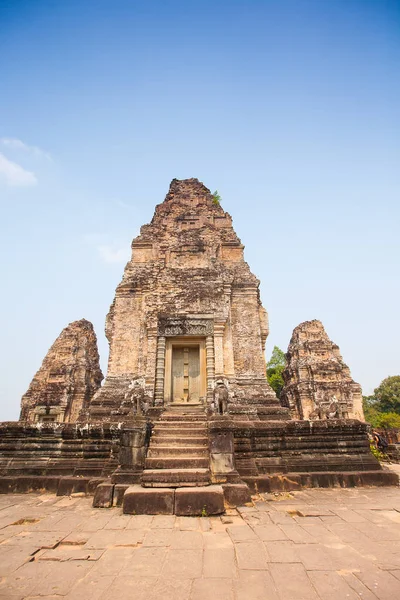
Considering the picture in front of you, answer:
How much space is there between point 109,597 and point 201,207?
13.3m

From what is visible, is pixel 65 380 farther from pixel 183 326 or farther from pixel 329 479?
pixel 329 479

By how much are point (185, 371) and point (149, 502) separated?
5.79 meters

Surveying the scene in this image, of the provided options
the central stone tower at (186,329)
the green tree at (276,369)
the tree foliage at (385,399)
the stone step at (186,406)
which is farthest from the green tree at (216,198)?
the tree foliage at (385,399)

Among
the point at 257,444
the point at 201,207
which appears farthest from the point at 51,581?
the point at 201,207

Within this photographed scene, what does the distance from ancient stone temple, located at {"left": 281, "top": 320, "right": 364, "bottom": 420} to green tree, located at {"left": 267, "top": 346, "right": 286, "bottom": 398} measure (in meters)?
12.3

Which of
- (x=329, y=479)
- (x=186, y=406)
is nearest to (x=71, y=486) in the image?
(x=186, y=406)

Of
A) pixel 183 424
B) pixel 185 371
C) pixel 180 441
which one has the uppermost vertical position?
pixel 185 371

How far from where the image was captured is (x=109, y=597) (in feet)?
9.05

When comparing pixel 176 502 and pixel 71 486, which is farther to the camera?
pixel 71 486

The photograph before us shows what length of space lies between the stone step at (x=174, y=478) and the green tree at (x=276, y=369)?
3229cm

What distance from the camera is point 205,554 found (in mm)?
3574

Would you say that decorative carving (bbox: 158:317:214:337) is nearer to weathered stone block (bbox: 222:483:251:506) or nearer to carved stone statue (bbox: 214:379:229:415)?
carved stone statue (bbox: 214:379:229:415)

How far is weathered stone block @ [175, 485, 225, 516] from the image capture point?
200 inches

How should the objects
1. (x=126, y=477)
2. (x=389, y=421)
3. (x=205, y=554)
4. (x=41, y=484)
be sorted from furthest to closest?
1. (x=389, y=421)
2. (x=41, y=484)
3. (x=126, y=477)
4. (x=205, y=554)
